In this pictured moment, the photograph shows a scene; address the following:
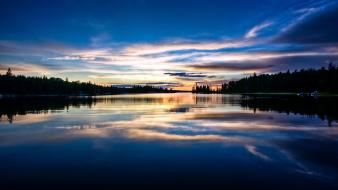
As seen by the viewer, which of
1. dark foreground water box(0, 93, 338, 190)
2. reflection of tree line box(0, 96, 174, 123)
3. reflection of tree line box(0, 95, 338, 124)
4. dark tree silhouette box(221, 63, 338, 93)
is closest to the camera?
dark foreground water box(0, 93, 338, 190)

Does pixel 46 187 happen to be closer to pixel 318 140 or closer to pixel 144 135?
pixel 144 135

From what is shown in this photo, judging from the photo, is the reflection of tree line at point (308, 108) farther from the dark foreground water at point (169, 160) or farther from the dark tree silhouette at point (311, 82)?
the dark tree silhouette at point (311, 82)

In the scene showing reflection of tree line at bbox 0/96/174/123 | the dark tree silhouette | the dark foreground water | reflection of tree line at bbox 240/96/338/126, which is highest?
the dark tree silhouette

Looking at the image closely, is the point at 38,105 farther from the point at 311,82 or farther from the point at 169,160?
the point at 311,82

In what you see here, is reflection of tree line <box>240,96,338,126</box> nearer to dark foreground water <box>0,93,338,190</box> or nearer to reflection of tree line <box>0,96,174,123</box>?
dark foreground water <box>0,93,338,190</box>

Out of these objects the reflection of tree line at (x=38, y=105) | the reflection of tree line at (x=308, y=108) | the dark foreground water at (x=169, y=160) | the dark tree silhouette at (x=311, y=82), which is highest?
the dark tree silhouette at (x=311, y=82)

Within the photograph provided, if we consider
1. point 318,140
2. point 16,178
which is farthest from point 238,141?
point 16,178

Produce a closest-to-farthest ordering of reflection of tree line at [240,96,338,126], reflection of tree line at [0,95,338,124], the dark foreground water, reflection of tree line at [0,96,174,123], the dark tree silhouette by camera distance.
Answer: the dark foreground water, reflection of tree line at [240,96,338,126], reflection of tree line at [0,95,338,124], reflection of tree line at [0,96,174,123], the dark tree silhouette

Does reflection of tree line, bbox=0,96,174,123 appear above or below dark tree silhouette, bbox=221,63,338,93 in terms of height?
below

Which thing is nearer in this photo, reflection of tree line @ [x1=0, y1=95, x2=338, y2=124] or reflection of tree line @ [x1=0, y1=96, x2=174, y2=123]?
reflection of tree line @ [x1=0, y1=95, x2=338, y2=124]

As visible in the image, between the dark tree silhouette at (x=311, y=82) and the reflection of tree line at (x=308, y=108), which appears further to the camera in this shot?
the dark tree silhouette at (x=311, y=82)

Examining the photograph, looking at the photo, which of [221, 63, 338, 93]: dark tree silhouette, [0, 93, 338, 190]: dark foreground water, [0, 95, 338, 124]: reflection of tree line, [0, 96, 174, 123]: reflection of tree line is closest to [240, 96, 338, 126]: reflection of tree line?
[0, 95, 338, 124]: reflection of tree line

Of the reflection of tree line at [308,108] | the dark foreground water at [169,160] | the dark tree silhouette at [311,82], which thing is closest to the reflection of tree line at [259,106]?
the reflection of tree line at [308,108]

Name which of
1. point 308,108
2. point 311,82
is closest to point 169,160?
point 308,108
